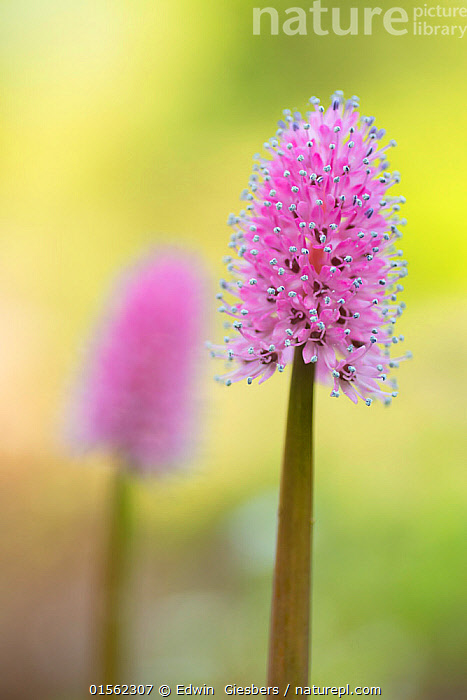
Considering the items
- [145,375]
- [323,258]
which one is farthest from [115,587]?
[323,258]

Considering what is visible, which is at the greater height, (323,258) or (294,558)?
(323,258)

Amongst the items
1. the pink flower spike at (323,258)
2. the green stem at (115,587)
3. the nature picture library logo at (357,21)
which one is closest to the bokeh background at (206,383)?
the nature picture library logo at (357,21)

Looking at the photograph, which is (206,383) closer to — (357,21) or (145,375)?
(145,375)

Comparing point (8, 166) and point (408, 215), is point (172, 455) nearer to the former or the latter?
point (408, 215)

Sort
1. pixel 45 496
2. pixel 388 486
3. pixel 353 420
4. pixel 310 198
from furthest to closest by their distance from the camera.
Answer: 1. pixel 353 420
2. pixel 45 496
3. pixel 388 486
4. pixel 310 198

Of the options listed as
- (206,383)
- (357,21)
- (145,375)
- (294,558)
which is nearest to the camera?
(294,558)

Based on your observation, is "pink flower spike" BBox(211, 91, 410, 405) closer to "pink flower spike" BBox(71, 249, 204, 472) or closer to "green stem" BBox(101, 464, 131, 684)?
"green stem" BBox(101, 464, 131, 684)

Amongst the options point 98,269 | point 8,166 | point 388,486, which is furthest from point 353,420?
point 8,166
